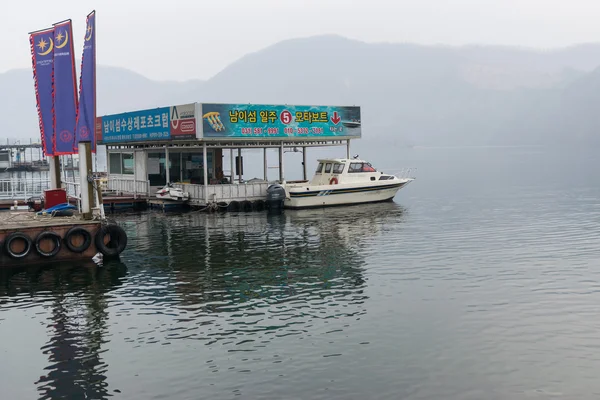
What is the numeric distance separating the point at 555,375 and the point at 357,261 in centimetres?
1358

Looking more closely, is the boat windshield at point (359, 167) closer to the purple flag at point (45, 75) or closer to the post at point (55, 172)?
the post at point (55, 172)

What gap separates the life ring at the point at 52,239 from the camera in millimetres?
26656

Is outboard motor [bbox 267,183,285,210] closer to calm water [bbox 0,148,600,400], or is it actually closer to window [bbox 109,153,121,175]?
calm water [bbox 0,148,600,400]

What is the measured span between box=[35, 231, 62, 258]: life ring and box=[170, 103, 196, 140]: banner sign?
19937 millimetres

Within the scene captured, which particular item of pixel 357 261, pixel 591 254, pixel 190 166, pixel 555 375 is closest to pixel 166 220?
pixel 190 166

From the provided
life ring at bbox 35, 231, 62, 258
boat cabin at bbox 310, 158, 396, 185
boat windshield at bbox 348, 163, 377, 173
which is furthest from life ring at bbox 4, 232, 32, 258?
boat windshield at bbox 348, 163, 377, 173

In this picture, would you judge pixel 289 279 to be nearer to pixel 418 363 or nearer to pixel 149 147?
pixel 418 363

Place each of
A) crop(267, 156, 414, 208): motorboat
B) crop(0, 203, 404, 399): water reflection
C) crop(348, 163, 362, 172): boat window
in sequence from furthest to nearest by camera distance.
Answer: crop(348, 163, 362, 172): boat window
crop(267, 156, 414, 208): motorboat
crop(0, 203, 404, 399): water reflection

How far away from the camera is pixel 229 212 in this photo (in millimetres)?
46469

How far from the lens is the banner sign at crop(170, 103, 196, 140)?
46.0 metres

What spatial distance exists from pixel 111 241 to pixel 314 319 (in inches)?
494

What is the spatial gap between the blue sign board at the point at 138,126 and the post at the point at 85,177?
747 inches

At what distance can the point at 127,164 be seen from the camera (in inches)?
2153

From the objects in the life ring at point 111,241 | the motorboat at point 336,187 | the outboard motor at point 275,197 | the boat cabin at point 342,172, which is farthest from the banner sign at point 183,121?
the life ring at point 111,241
